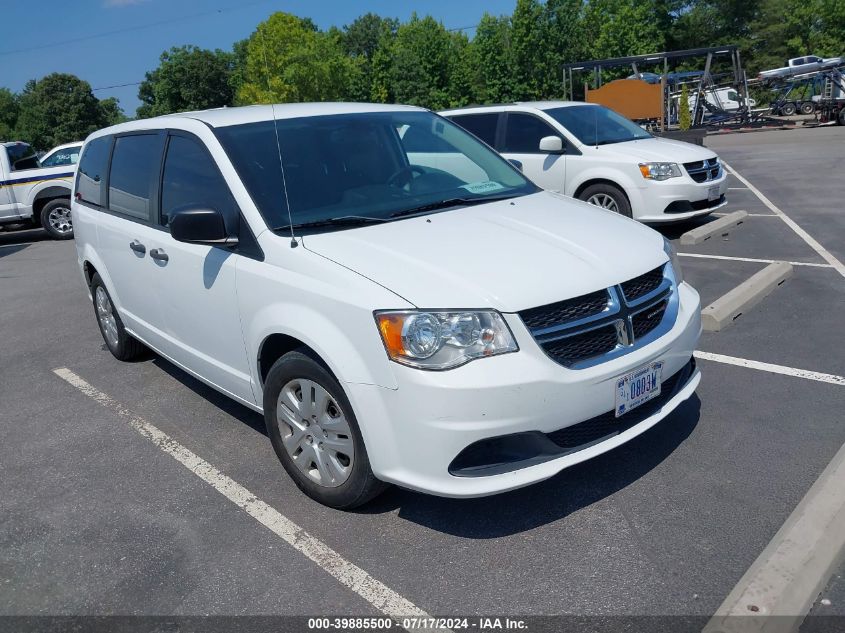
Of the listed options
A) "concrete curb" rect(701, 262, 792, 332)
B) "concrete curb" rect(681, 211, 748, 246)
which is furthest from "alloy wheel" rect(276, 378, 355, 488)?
"concrete curb" rect(681, 211, 748, 246)

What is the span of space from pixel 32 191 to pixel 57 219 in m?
0.68

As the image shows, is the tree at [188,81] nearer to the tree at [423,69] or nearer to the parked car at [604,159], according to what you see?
the tree at [423,69]

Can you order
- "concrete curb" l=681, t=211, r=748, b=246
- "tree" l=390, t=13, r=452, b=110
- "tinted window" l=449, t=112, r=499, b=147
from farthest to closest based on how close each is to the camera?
"tree" l=390, t=13, r=452, b=110, "tinted window" l=449, t=112, r=499, b=147, "concrete curb" l=681, t=211, r=748, b=246

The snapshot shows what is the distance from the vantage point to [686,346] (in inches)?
143

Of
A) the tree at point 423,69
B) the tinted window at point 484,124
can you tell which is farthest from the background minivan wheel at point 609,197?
the tree at point 423,69

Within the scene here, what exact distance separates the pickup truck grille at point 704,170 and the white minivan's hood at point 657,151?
0.20ft

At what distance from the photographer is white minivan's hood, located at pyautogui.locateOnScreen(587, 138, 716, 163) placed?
29.7 ft

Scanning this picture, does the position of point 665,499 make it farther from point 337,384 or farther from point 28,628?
point 28,628

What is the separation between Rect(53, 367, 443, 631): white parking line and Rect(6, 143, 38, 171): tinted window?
11554 mm

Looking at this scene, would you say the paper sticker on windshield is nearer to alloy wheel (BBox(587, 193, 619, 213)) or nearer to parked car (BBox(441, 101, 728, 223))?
parked car (BBox(441, 101, 728, 223))

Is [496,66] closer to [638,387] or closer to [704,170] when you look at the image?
[704,170]

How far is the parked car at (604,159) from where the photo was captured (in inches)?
354

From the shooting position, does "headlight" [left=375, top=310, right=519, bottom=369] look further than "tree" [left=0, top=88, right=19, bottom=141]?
No

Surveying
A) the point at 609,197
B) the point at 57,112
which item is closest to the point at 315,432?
the point at 609,197
